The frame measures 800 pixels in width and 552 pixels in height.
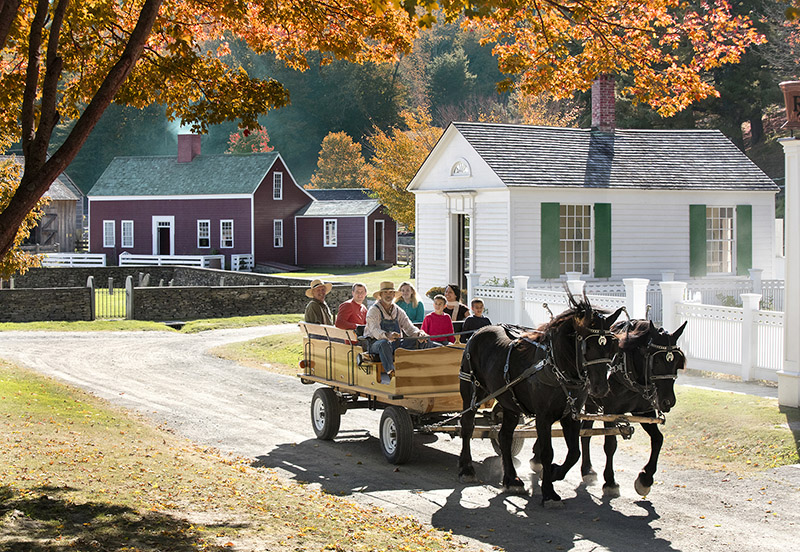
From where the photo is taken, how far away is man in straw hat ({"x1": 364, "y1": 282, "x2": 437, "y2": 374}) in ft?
37.1

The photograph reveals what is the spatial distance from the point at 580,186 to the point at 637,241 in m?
2.29

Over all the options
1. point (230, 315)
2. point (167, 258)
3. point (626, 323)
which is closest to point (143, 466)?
point (626, 323)

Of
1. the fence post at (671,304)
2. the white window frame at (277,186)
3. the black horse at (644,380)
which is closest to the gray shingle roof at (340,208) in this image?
the white window frame at (277,186)

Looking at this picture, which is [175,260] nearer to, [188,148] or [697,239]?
[188,148]

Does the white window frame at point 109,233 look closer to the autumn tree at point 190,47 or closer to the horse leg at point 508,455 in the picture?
the autumn tree at point 190,47

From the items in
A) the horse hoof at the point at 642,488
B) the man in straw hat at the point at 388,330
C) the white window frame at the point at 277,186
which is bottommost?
the horse hoof at the point at 642,488

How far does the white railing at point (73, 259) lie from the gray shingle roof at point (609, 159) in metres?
34.3

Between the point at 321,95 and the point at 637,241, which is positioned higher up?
the point at 321,95

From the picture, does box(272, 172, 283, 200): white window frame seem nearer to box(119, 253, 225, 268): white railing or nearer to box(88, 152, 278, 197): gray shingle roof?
box(88, 152, 278, 197): gray shingle roof

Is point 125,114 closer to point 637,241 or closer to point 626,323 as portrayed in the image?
point 637,241

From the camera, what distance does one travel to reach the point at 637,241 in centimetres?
2497

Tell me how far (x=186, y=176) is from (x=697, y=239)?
124 ft

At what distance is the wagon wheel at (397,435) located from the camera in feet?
35.4

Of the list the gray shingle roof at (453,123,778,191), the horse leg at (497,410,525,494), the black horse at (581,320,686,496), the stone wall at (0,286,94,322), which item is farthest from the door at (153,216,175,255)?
the black horse at (581,320,686,496)
